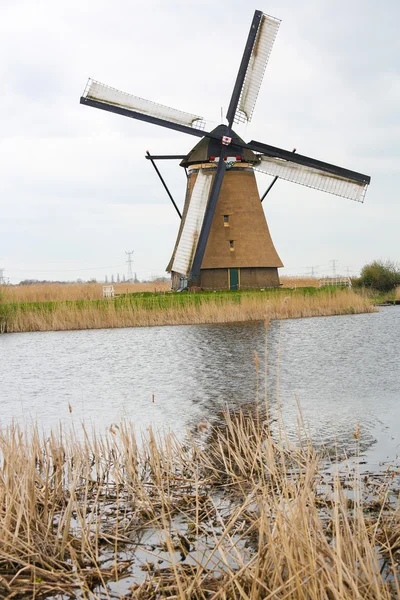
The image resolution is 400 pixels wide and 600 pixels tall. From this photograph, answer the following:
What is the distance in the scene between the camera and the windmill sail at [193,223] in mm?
22078

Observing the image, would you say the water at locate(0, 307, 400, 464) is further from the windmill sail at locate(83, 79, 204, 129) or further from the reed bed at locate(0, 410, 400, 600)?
the windmill sail at locate(83, 79, 204, 129)

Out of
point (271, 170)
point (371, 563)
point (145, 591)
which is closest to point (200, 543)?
point (145, 591)

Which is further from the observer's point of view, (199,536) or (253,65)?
(253,65)

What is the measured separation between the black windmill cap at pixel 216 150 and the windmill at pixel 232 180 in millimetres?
30

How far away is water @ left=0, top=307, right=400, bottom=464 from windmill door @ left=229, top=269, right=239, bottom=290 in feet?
15.0

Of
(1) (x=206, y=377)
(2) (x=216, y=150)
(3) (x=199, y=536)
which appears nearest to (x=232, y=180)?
(2) (x=216, y=150)

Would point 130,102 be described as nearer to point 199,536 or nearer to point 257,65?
point 257,65

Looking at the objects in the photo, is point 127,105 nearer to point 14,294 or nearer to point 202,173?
point 202,173

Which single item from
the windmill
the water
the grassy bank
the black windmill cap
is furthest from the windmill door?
the water

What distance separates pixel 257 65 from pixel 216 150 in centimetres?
267

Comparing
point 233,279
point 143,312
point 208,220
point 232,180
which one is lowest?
point 143,312

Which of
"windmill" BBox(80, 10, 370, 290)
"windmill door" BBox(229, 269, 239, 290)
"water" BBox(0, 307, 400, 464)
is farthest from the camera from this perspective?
"windmill door" BBox(229, 269, 239, 290)

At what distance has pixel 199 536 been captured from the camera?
398cm

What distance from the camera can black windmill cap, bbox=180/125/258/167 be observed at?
22125 millimetres
